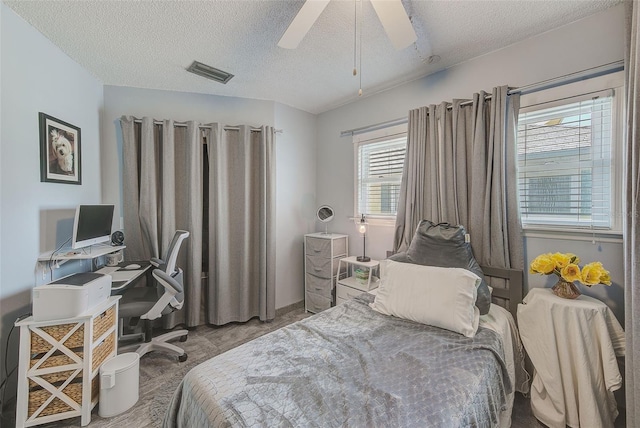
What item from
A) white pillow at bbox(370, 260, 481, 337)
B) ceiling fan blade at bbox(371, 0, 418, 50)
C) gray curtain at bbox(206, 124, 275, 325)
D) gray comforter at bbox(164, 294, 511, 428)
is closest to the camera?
gray comforter at bbox(164, 294, 511, 428)

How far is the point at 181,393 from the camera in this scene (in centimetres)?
123

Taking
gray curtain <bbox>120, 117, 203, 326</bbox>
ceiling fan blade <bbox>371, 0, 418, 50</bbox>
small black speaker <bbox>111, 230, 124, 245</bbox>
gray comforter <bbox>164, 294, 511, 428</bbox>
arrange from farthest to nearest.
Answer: gray curtain <bbox>120, 117, 203, 326</bbox> → small black speaker <bbox>111, 230, 124, 245</bbox> → ceiling fan blade <bbox>371, 0, 418, 50</bbox> → gray comforter <bbox>164, 294, 511, 428</bbox>

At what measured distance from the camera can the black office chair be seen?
208 cm

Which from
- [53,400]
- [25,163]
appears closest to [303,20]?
[25,163]

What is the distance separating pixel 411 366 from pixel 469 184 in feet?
5.17

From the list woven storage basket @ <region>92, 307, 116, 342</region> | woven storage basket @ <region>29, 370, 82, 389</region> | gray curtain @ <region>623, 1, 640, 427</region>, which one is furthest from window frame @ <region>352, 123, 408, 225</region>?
woven storage basket @ <region>29, 370, 82, 389</region>

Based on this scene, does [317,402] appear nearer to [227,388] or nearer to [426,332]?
[227,388]

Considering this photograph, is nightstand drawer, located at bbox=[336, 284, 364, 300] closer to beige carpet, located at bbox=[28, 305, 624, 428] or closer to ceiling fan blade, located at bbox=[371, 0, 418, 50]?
beige carpet, located at bbox=[28, 305, 624, 428]

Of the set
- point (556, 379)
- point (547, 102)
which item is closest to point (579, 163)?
point (547, 102)

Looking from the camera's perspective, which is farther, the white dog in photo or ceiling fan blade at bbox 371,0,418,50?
the white dog in photo

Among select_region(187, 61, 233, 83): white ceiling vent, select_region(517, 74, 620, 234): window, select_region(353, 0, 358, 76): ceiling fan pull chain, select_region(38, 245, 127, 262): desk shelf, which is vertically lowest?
select_region(38, 245, 127, 262): desk shelf

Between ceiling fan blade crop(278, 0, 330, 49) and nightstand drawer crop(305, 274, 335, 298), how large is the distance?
2330mm

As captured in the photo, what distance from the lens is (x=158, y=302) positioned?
2.08 meters

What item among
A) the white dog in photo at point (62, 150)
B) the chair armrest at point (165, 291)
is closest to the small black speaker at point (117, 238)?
the white dog in photo at point (62, 150)
